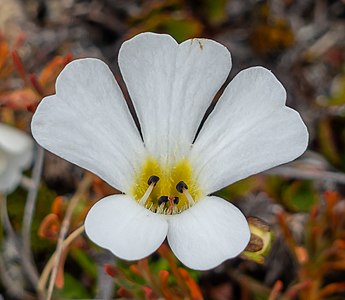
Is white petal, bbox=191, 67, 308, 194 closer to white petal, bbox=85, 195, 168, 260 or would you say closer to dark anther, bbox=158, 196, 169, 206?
dark anther, bbox=158, 196, 169, 206

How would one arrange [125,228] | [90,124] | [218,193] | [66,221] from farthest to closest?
[218,193]
[66,221]
[90,124]
[125,228]

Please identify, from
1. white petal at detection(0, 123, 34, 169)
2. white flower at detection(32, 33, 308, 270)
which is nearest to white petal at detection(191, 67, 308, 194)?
white flower at detection(32, 33, 308, 270)

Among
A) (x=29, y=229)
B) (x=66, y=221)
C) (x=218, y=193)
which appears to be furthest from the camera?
(x=218, y=193)

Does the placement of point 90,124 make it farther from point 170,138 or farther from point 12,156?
point 12,156

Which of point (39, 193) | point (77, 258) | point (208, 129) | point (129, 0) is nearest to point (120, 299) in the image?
point (77, 258)

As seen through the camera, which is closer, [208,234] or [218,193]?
[208,234]

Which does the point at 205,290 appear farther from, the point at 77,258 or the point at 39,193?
the point at 39,193

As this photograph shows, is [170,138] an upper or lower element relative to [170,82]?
lower

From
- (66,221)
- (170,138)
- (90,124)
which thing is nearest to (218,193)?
(66,221)
